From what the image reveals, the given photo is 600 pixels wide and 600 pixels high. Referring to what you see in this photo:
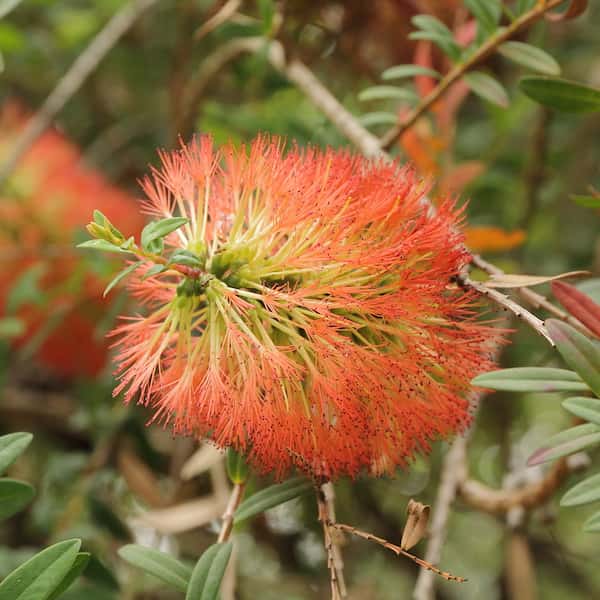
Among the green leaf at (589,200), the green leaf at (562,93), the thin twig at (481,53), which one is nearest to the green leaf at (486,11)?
the thin twig at (481,53)

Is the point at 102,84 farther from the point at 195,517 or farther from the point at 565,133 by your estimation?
the point at 195,517

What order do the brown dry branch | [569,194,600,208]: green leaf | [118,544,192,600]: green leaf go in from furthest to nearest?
1. the brown dry branch
2. [569,194,600,208]: green leaf
3. [118,544,192,600]: green leaf

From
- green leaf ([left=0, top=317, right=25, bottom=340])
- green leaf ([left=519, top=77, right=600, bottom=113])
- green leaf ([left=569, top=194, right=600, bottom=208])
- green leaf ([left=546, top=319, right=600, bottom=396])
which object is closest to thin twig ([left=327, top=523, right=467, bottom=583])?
green leaf ([left=546, top=319, right=600, bottom=396])

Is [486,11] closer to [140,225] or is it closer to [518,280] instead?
[518,280]

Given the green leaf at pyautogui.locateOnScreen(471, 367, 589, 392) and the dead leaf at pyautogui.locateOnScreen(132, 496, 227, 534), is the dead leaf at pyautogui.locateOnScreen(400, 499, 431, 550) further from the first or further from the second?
the dead leaf at pyautogui.locateOnScreen(132, 496, 227, 534)

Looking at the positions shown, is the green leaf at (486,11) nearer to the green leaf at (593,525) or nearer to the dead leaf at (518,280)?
the dead leaf at (518,280)
